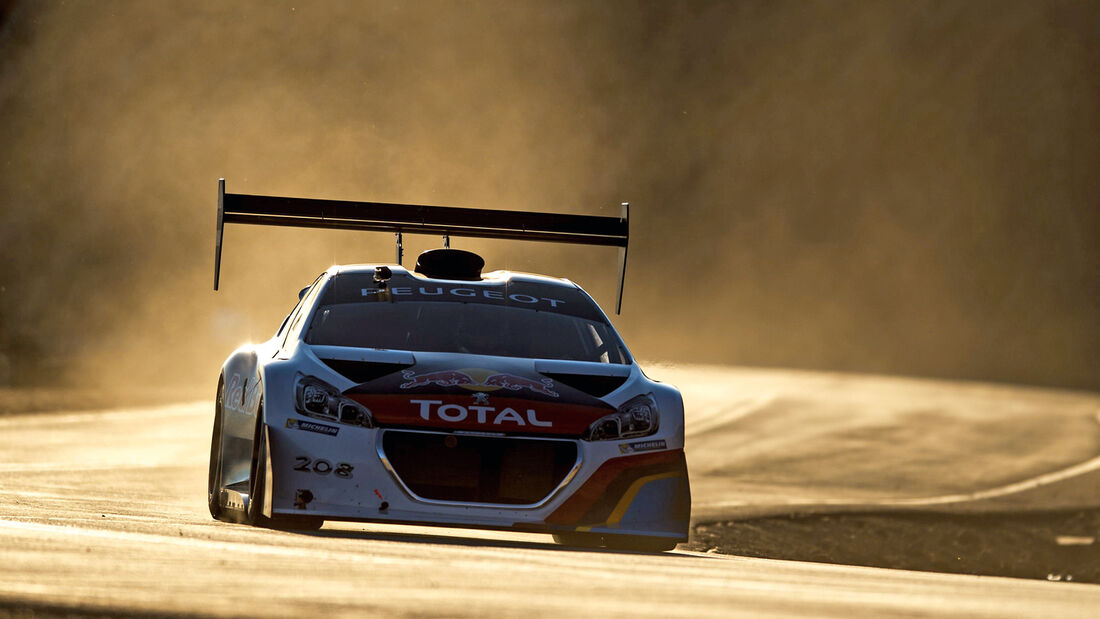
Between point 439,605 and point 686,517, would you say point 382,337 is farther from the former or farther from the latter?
point 439,605

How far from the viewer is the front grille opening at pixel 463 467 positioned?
5664 millimetres

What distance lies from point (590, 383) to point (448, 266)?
154cm

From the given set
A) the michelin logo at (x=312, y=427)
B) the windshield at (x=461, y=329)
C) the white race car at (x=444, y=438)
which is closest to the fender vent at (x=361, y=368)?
the white race car at (x=444, y=438)

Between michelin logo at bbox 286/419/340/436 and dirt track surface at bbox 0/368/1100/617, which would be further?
michelin logo at bbox 286/419/340/436

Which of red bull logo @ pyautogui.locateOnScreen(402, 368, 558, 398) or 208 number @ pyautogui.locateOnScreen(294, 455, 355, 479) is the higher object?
red bull logo @ pyautogui.locateOnScreen(402, 368, 558, 398)

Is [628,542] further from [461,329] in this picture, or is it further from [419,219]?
[419,219]

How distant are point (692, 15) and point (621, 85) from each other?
11.7 feet

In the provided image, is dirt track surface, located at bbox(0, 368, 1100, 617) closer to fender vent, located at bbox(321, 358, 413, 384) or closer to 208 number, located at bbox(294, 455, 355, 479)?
208 number, located at bbox(294, 455, 355, 479)

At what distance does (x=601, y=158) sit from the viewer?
1527 inches

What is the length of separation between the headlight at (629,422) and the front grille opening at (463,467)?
290 mm

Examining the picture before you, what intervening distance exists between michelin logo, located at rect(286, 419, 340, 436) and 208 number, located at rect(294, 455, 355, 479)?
0.10m

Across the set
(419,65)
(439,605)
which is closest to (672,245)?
(419,65)

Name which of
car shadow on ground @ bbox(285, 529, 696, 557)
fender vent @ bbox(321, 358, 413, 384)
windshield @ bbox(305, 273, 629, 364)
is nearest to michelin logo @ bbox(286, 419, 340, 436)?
fender vent @ bbox(321, 358, 413, 384)

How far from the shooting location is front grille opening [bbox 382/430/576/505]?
A: 566 centimetres
